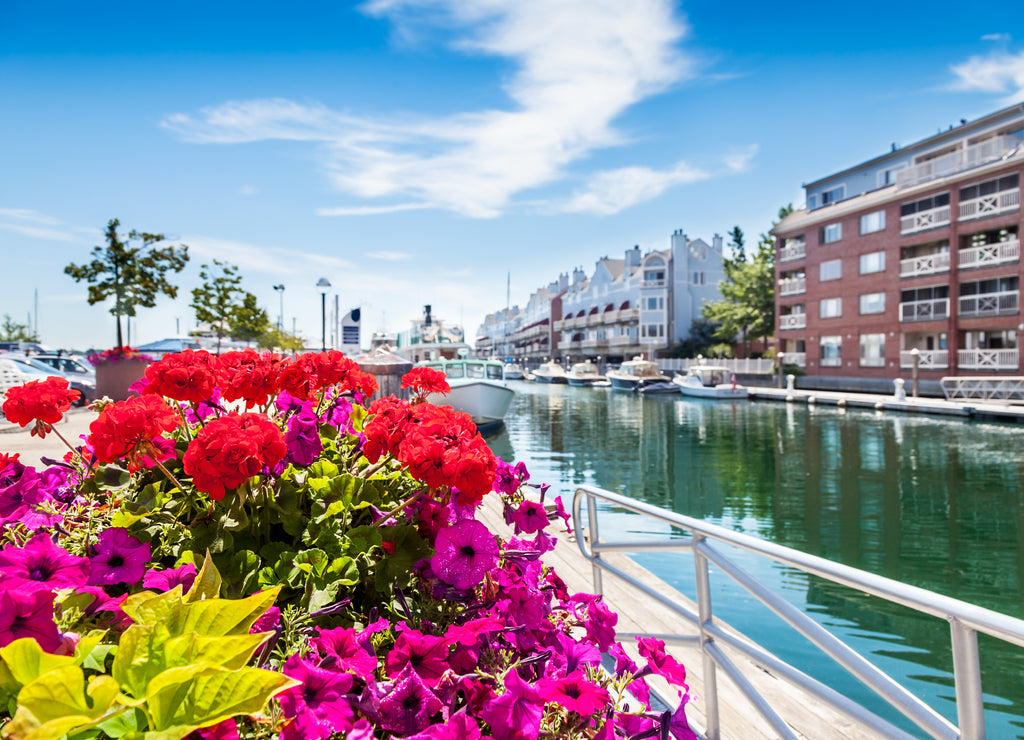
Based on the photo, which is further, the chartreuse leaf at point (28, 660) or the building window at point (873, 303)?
the building window at point (873, 303)

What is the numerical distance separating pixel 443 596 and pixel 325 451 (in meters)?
0.99

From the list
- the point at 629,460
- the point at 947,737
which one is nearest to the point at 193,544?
the point at 947,737

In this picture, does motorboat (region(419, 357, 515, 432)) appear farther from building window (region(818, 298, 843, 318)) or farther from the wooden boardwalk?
building window (region(818, 298, 843, 318))

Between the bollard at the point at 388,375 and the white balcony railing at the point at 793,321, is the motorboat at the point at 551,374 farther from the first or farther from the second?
the bollard at the point at 388,375

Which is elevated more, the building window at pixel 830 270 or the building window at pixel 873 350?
the building window at pixel 830 270

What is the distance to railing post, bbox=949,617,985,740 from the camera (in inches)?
51.6

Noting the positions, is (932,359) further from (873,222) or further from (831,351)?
(873,222)

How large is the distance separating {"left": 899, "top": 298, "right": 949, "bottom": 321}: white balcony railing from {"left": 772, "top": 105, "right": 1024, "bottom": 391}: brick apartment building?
0.18 ft

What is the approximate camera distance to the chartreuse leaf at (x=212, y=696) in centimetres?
85

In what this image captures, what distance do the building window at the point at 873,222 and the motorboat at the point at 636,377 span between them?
15566 millimetres

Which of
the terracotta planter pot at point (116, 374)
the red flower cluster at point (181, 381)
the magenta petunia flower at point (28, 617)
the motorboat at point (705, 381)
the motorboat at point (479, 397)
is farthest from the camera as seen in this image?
the motorboat at point (705, 381)

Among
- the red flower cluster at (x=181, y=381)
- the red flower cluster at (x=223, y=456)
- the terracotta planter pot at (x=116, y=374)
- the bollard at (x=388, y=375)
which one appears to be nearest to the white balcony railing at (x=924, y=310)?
the bollard at (x=388, y=375)

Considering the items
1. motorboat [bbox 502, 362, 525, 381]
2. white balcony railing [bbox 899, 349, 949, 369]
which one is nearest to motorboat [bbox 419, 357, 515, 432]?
white balcony railing [bbox 899, 349, 949, 369]

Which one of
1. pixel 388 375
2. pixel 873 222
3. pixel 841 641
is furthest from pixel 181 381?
pixel 873 222
